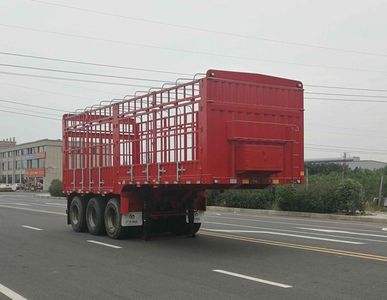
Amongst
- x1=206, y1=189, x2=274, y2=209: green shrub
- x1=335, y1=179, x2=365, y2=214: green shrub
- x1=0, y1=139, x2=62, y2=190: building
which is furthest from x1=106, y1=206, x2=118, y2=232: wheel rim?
x1=0, y1=139, x2=62, y2=190: building

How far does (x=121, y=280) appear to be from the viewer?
8656 millimetres

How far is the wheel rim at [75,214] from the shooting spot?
55.3 ft

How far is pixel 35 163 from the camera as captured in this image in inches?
4606

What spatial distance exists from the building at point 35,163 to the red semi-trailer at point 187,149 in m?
Result: 85.3

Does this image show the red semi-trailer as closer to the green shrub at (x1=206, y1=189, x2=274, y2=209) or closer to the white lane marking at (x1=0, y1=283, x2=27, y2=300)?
the white lane marking at (x1=0, y1=283, x2=27, y2=300)

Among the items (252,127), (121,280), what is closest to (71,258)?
(121,280)

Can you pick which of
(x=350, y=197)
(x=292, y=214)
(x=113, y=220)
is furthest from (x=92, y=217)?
(x=350, y=197)

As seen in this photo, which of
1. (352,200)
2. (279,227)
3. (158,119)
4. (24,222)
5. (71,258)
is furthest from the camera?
(352,200)

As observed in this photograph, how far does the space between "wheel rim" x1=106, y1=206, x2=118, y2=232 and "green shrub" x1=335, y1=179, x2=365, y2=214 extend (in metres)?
13.1

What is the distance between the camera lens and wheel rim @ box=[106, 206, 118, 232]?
14562 millimetres

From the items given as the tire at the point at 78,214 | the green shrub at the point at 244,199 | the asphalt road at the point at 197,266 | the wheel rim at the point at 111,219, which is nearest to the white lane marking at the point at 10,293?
the asphalt road at the point at 197,266

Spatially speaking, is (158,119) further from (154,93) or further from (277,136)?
(277,136)

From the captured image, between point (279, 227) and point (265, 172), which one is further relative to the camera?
point (279, 227)

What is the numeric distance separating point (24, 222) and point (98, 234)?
613 cm
